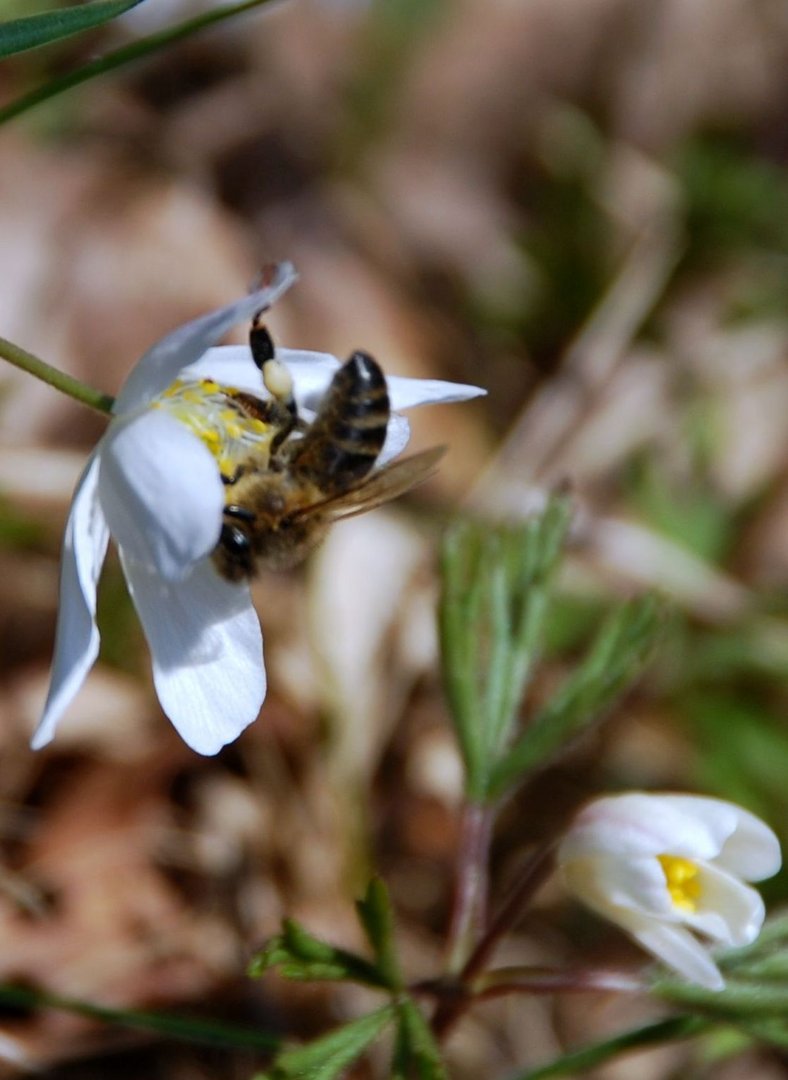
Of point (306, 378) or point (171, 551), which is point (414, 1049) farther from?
point (306, 378)

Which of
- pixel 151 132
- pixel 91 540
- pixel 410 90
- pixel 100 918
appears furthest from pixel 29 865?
pixel 410 90

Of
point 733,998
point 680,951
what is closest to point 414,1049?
point 680,951

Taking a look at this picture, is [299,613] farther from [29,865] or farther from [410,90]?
[410,90]

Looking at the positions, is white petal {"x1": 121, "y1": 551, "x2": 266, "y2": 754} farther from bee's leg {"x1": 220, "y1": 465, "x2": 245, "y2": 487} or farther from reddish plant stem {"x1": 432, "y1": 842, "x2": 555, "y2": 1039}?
reddish plant stem {"x1": 432, "y1": 842, "x2": 555, "y2": 1039}

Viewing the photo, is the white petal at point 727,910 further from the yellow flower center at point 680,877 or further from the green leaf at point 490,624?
the green leaf at point 490,624

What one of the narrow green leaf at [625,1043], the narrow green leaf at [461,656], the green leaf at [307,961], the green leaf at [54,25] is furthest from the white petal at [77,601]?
the narrow green leaf at [625,1043]
